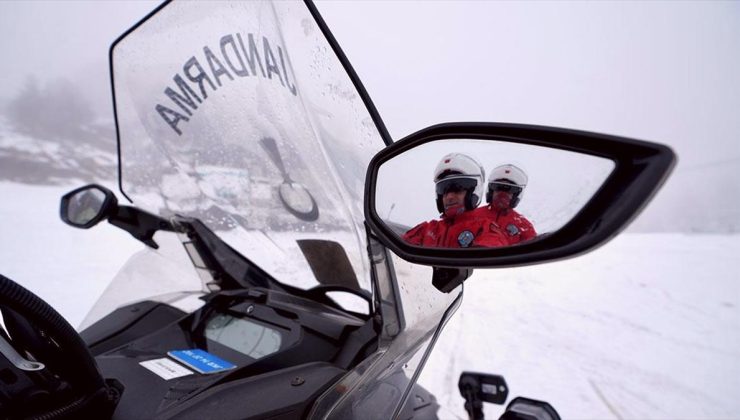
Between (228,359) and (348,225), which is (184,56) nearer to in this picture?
(348,225)

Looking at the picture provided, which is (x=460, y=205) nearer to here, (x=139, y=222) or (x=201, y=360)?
(x=201, y=360)

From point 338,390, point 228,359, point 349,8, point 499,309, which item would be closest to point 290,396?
point 338,390

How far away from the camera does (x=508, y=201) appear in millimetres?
666

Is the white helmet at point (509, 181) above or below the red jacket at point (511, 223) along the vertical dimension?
above

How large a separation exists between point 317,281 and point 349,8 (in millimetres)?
1089

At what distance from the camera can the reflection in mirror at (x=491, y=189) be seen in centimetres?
61

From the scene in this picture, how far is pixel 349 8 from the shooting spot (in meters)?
1.61

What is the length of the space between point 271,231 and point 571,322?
154 inches

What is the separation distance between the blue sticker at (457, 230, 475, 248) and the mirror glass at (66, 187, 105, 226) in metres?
1.40

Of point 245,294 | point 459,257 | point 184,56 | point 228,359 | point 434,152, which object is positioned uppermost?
point 184,56

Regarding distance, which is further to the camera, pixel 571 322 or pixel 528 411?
pixel 571 322

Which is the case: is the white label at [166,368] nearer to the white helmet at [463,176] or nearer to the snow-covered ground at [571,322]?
the white helmet at [463,176]

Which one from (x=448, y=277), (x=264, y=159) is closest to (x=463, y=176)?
(x=448, y=277)

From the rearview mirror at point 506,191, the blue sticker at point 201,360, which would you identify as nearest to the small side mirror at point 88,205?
the blue sticker at point 201,360
